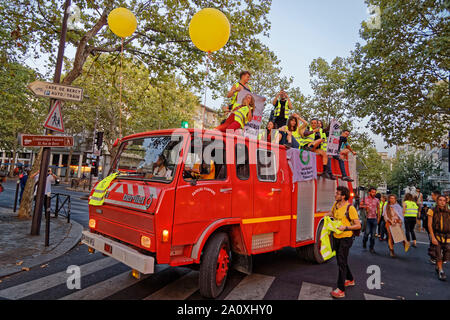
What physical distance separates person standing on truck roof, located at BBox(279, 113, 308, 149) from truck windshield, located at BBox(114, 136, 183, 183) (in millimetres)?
3022

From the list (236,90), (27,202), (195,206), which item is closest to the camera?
(195,206)

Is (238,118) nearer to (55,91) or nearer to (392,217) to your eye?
(55,91)

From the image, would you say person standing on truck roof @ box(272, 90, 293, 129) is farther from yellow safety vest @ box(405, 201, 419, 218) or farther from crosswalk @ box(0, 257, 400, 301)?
yellow safety vest @ box(405, 201, 419, 218)

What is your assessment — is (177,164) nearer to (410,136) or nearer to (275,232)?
(275,232)

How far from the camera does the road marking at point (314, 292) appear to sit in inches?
166

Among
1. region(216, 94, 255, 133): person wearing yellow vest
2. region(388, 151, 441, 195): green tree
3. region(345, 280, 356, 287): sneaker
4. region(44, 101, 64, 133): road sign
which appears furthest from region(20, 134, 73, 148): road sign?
region(388, 151, 441, 195): green tree

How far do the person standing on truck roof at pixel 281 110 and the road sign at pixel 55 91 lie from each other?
5236mm

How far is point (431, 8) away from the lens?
11.6m

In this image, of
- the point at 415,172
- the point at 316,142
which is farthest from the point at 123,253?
the point at 415,172

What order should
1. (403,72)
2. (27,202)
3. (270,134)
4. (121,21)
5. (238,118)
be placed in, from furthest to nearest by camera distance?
(403,72) → (27,202) → (270,134) → (121,21) → (238,118)

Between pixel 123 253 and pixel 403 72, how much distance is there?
1375 centimetres

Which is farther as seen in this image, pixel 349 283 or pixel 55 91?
pixel 55 91

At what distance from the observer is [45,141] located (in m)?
6.56
